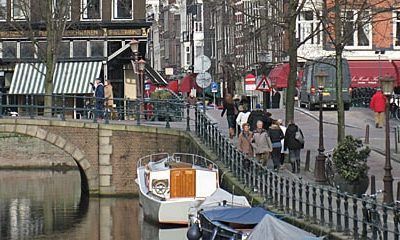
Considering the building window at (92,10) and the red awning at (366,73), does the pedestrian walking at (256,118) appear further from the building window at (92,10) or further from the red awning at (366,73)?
the red awning at (366,73)

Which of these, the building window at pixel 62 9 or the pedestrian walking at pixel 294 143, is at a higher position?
the building window at pixel 62 9

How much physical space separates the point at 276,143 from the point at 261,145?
744mm

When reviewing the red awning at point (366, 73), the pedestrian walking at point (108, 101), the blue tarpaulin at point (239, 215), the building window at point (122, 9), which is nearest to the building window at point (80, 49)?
the building window at point (122, 9)

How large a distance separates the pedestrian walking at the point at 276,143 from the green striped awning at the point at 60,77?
87.9ft

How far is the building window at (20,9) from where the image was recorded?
186 feet

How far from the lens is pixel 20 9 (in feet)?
194

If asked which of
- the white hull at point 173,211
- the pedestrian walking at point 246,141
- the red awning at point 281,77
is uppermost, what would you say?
the red awning at point 281,77

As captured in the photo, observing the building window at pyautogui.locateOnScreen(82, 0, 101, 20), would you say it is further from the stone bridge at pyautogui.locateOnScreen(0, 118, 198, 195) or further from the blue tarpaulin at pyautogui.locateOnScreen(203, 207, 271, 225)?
the blue tarpaulin at pyautogui.locateOnScreen(203, 207, 271, 225)

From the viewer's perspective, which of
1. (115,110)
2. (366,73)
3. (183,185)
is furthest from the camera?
(366,73)

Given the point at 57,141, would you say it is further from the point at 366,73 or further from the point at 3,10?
the point at 366,73

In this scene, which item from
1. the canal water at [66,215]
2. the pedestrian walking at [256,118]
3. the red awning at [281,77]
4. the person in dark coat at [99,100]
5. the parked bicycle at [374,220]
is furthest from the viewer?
the red awning at [281,77]

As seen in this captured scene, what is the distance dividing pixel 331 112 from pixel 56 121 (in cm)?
1936

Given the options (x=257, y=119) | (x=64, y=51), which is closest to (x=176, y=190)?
(x=257, y=119)

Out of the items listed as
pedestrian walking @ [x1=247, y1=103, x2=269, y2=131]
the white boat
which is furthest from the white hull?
pedestrian walking @ [x1=247, y1=103, x2=269, y2=131]
